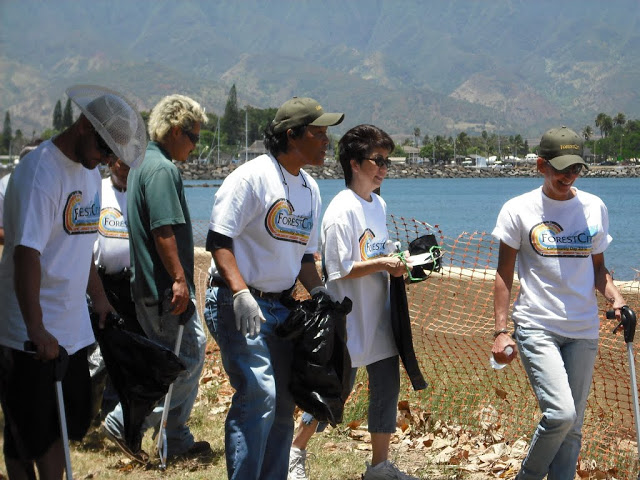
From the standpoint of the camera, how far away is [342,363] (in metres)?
4.39

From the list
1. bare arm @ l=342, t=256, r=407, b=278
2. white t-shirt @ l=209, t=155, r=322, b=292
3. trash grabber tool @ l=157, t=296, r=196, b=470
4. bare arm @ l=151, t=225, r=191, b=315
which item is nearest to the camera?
white t-shirt @ l=209, t=155, r=322, b=292

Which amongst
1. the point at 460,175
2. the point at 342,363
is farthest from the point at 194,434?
the point at 460,175

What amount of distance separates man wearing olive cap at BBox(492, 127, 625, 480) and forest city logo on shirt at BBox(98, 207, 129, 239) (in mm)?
2560

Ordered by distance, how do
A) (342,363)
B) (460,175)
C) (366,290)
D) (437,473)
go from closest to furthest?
(342,363), (366,290), (437,473), (460,175)

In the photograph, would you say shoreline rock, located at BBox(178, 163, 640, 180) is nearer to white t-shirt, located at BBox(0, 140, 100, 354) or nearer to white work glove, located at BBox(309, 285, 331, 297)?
white work glove, located at BBox(309, 285, 331, 297)

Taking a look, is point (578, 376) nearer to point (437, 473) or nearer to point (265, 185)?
point (437, 473)

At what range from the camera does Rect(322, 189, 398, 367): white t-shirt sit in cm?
476

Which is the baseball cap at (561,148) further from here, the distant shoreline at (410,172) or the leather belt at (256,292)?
the distant shoreline at (410,172)

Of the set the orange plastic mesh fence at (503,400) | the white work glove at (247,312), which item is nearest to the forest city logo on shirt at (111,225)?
the white work glove at (247,312)

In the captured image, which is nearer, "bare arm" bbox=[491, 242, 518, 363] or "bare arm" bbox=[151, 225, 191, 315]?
"bare arm" bbox=[491, 242, 518, 363]

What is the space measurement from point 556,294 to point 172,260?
217cm

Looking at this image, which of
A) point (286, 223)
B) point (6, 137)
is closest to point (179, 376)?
point (286, 223)

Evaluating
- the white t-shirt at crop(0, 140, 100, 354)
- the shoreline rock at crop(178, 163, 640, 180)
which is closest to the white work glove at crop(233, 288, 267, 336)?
the white t-shirt at crop(0, 140, 100, 354)

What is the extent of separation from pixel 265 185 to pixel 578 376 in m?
1.91
